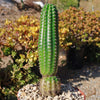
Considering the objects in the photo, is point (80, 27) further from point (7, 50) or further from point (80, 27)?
point (7, 50)

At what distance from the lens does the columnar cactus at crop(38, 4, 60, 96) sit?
72.6 inches

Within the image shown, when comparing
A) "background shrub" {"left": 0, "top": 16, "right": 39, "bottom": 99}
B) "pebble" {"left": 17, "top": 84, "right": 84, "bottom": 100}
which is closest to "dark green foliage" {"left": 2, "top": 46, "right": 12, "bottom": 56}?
"background shrub" {"left": 0, "top": 16, "right": 39, "bottom": 99}

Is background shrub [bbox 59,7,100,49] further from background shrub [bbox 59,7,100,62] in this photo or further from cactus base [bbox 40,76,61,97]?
cactus base [bbox 40,76,61,97]

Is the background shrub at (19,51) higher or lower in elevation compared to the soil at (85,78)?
higher

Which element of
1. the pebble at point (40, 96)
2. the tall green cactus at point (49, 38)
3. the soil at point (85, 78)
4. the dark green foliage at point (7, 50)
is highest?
the tall green cactus at point (49, 38)

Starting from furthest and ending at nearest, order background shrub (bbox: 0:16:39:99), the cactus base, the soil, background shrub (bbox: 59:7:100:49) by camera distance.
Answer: background shrub (bbox: 59:7:100:49)
the soil
background shrub (bbox: 0:16:39:99)
the cactus base

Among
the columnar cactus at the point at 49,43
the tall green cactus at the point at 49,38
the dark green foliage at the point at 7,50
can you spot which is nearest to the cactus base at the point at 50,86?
the columnar cactus at the point at 49,43

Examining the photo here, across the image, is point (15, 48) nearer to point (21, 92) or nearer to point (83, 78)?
point (21, 92)

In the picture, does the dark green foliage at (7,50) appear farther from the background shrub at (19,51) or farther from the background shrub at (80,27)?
the background shrub at (80,27)

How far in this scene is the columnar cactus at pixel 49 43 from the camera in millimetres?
1844

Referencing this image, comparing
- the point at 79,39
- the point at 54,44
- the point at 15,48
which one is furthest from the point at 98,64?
the point at 54,44

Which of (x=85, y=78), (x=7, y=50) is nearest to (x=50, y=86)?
(x=7, y=50)

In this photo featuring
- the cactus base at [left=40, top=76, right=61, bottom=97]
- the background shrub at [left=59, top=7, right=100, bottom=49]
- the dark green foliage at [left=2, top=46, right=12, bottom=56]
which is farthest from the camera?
the background shrub at [left=59, top=7, right=100, bottom=49]

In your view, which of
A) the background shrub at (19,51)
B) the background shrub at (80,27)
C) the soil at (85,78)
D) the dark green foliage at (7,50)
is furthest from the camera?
the background shrub at (80,27)
